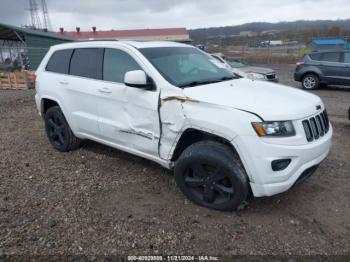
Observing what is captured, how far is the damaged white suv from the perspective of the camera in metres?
2.96

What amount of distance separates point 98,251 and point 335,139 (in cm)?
479

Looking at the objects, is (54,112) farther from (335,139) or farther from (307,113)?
(335,139)

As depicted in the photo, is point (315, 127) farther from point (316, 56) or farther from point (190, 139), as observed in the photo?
point (316, 56)

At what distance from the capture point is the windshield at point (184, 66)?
363cm

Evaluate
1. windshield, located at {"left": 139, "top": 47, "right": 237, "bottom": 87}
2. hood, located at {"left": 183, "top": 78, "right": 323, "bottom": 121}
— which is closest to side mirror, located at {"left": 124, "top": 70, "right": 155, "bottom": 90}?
windshield, located at {"left": 139, "top": 47, "right": 237, "bottom": 87}

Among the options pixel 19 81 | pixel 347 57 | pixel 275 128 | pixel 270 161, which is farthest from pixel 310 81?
pixel 19 81

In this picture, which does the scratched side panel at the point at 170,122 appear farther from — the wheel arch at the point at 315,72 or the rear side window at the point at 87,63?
the wheel arch at the point at 315,72

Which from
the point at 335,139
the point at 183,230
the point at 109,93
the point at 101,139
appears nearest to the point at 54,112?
the point at 101,139

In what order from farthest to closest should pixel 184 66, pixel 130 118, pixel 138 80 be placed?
pixel 184 66
pixel 130 118
pixel 138 80

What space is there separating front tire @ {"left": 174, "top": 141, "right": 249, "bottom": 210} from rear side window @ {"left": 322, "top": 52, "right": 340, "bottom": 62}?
10.6 metres

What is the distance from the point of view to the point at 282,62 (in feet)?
89.2

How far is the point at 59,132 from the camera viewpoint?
517 centimetres

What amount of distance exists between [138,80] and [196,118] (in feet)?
2.63

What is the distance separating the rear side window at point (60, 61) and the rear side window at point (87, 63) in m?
0.14
